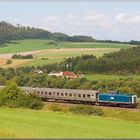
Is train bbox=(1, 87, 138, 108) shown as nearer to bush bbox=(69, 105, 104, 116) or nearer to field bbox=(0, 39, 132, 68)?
bush bbox=(69, 105, 104, 116)

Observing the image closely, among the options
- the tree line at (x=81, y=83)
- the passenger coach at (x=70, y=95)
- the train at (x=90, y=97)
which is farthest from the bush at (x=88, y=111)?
the tree line at (x=81, y=83)

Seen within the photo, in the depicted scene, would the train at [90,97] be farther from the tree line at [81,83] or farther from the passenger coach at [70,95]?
the tree line at [81,83]

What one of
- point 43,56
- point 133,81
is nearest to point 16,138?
point 133,81

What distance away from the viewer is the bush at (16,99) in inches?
1783

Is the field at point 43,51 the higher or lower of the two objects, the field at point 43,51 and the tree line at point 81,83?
the higher

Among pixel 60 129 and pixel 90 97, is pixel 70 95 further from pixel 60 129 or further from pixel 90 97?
pixel 60 129

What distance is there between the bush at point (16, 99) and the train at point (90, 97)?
191 inches

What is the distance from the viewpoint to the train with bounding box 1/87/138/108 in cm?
4656

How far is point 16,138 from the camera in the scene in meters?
15.2

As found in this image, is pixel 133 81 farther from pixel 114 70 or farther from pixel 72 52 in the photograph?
pixel 72 52

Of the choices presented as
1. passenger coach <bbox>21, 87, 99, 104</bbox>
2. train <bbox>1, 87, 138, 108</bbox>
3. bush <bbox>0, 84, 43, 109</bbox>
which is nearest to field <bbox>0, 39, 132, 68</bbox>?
passenger coach <bbox>21, 87, 99, 104</bbox>

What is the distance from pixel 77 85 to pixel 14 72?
1048 inches

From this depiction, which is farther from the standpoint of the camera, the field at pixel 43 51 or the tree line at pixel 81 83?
the field at pixel 43 51

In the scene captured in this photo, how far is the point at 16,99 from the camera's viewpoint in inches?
1797
